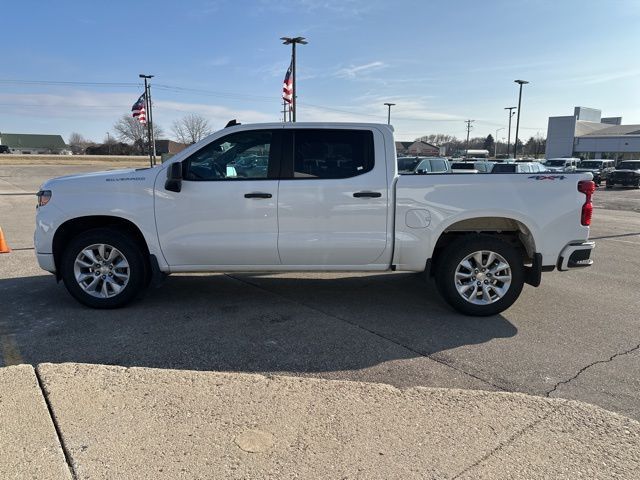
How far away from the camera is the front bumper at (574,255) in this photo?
16.4 feet

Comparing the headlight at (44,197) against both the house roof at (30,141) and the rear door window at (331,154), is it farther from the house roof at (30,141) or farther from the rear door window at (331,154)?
the house roof at (30,141)

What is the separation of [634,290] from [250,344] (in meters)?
5.28

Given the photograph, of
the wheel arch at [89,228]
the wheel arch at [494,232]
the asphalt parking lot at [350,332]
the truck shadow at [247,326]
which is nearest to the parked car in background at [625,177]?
the asphalt parking lot at [350,332]

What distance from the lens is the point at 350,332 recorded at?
4613 millimetres

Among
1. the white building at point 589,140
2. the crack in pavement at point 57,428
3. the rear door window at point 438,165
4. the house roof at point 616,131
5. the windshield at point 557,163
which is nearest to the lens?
the crack in pavement at point 57,428

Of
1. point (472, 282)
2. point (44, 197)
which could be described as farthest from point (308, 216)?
point (44, 197)

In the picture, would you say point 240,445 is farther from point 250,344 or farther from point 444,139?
point 444,139

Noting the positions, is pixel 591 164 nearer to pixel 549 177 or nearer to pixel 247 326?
pixel 549 177

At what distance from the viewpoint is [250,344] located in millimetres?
4262

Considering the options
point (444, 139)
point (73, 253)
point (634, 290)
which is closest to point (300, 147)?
point (73, 253)

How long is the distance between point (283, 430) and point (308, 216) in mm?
2461

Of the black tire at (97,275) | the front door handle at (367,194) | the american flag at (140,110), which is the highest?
the american flag at (140,110)

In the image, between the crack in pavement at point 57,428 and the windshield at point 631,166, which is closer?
the crack in pavement at point 57,428

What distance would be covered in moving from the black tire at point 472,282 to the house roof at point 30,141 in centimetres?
14973
